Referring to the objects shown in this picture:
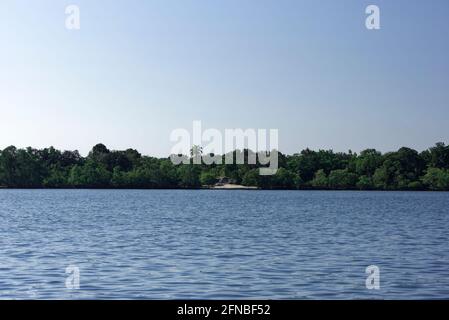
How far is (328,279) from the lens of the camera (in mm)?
27047

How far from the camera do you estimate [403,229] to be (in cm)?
6097

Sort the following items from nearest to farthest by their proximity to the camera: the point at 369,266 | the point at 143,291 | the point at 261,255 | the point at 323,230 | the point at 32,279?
the point at 143,291, the point at 32,279, the point at 369,266, the point at 261,255, the point at 323,230
